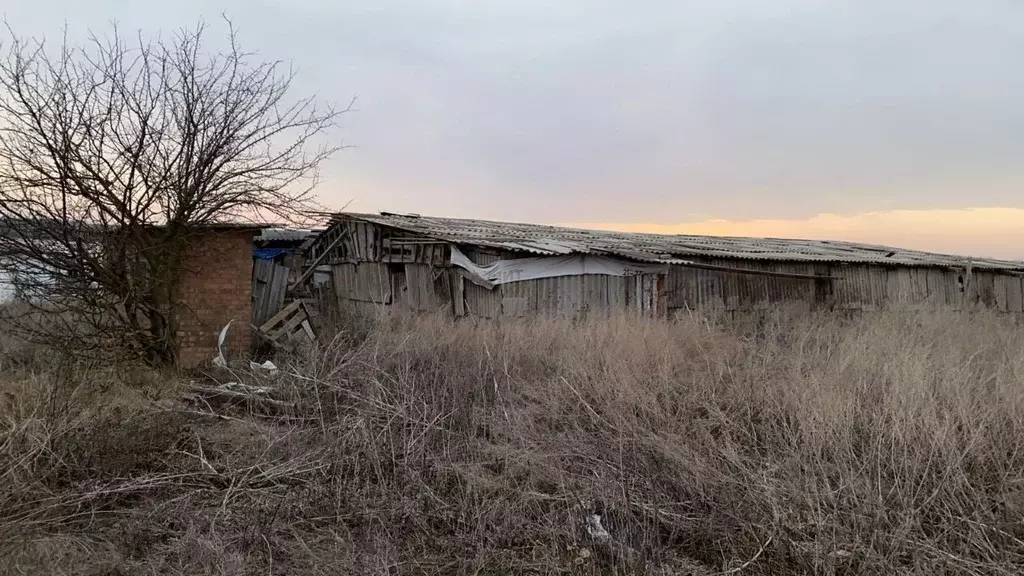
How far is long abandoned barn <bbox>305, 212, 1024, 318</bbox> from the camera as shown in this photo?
35.9ft

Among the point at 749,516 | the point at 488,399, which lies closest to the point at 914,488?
the point at 749,516

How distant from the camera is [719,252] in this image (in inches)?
510

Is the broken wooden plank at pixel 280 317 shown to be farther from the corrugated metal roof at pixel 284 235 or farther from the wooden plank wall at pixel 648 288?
the corrugated metal roof at pixel 284 235

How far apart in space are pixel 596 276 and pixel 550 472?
7190mm

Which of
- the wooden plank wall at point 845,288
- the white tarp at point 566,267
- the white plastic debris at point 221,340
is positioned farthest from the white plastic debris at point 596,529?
the wooden plank wall at point 845,288

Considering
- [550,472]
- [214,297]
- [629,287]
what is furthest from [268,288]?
[550,472]

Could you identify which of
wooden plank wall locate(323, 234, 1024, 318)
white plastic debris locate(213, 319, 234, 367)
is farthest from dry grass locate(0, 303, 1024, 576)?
wooden plank wall locate(323, 234, 1024, 318)

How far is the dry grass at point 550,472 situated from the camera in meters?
3.12

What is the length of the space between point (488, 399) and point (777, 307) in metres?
9.67

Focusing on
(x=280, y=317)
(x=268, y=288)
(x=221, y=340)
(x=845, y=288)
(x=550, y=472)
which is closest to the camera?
(x=550, y=472)

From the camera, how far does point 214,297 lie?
9.60 m

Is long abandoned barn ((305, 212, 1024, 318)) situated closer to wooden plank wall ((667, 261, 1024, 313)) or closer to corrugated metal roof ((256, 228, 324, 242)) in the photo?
wooden plank wall ((667, 261, 1024, 313))

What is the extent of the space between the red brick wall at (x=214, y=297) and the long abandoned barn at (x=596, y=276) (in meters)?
2.61

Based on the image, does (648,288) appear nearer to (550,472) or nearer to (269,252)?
(550,472)
